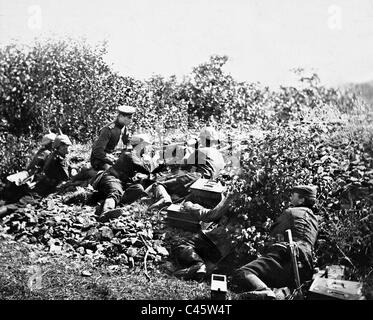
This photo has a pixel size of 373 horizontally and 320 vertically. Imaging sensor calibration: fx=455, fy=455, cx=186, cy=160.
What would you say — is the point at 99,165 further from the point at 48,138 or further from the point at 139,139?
the point at 48,138

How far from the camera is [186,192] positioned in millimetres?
6172

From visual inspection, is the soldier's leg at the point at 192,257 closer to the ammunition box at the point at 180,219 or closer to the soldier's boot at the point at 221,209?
the ammunition box at the point at 180,219

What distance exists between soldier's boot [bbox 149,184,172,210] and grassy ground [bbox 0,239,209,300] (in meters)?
1.00

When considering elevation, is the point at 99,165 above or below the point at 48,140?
below

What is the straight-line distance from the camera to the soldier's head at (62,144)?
6.64m

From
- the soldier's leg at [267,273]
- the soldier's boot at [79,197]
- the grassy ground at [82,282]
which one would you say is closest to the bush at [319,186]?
the soldier's leg at [267,273]

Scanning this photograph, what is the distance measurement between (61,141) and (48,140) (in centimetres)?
30

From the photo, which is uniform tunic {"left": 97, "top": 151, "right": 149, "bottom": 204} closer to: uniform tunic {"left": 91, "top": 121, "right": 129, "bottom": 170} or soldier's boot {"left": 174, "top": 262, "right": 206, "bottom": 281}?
uniform tunic {"left": 91, "top": 121, "right": 129, "bottom": 170}

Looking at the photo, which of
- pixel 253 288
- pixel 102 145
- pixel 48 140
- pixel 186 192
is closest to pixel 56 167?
pixel 48 140

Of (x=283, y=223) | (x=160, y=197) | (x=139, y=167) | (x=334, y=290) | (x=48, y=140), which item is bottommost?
(x=334, y=290)

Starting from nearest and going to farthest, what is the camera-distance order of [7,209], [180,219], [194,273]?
[194,273] → [180,219] → [7,209]

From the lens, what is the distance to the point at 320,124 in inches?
260
